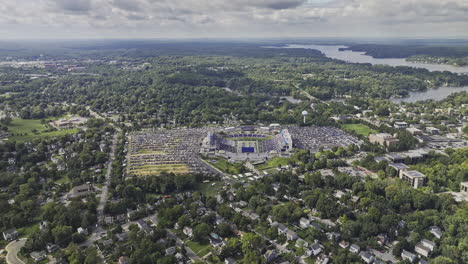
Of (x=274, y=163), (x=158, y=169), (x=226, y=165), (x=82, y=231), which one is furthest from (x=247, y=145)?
(x=82, y=231)

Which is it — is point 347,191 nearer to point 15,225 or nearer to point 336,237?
point 336,237

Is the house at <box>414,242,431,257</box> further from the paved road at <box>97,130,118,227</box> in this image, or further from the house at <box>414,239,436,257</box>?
the paved road at <box>97,130,118,227</box>

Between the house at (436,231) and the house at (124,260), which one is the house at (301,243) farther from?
the house at (124,260)

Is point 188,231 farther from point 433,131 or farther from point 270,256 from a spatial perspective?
point 433,131

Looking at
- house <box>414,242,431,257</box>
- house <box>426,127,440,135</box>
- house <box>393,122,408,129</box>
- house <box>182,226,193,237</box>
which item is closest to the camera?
house <box>414,242,431,257</box>

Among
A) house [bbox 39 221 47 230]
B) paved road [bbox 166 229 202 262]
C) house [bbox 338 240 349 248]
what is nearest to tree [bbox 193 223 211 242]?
paved road [bbox 166 229 202 262]

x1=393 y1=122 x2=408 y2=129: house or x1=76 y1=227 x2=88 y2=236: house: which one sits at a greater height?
x1=393 y1=122 x2=408 y2=129: house

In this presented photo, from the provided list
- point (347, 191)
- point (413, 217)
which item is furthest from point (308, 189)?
point (413, 217)
